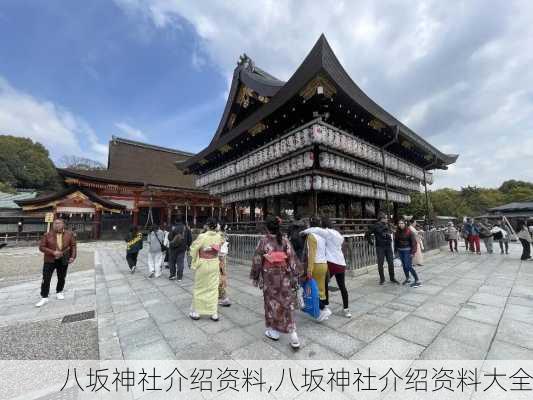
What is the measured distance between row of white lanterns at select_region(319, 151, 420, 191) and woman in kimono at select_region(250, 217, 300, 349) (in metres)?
5.30

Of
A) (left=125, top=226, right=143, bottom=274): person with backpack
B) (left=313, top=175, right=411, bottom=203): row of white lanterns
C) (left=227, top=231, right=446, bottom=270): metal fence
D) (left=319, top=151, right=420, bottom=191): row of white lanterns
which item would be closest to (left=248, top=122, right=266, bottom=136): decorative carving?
(left=319, top=151, right=420, bottom=191): row of white lanterns

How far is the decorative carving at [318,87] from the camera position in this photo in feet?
21.3

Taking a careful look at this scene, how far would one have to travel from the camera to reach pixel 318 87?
6.65m

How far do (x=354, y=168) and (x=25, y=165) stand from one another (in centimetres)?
4673

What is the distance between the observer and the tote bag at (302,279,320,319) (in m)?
3.52

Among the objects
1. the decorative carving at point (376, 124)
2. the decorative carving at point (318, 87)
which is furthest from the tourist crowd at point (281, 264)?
the decorative carving at point (376, 124)

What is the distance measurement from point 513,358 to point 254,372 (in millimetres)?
2871

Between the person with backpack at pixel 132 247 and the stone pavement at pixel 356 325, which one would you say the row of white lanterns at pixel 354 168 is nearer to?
the stone pavement at pixel 356 325

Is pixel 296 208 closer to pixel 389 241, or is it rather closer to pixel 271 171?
pixel 271 171

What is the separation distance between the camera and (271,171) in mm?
9594

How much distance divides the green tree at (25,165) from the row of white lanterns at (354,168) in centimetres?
4226

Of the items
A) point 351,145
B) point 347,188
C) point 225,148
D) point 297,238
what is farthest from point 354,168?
point 225,148

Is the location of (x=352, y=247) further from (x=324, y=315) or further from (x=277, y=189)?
(x=277, y=189)

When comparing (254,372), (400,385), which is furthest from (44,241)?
(400,385)
